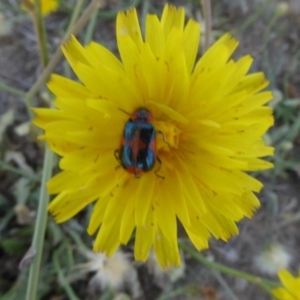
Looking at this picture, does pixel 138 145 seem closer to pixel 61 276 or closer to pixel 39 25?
pixel 39 25

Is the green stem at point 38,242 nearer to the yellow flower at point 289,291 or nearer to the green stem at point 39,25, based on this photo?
the green stem at point 39,25

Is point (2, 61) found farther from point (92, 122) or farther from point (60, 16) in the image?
point (92, 122)

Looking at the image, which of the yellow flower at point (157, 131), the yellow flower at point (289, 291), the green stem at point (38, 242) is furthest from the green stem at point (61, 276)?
the yellow flower at point (289, 291)

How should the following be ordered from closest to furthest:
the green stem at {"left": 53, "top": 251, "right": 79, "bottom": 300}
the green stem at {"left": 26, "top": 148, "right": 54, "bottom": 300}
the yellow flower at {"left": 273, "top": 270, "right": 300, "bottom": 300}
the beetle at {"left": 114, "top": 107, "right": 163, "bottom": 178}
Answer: the beetle at {"left": 114, "top": 107, "right": 163, "bottom": 178}
the green stem at {"left": 26, "top": 148, "right": 54, "bottom": 300}
the yellow flower at {"left": 273, "top": 270, "right": 300, "bottom": 300}
the green stem at {"left": 53, "top": 251, "right": 79, "bottom": 300}

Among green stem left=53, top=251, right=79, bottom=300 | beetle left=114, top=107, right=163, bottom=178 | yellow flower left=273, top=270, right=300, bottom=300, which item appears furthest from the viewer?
green stem left=53, top=251, right=79, bottom=300

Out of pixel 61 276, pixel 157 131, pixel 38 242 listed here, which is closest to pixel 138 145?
pixel 157 131

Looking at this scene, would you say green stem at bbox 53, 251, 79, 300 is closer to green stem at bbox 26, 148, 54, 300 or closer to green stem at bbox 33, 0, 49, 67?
green stem at bbox 26, 148, 54, 300

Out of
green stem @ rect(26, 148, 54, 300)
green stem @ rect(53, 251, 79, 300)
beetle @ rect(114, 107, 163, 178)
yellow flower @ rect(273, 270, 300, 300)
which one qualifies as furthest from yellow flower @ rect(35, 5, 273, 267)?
green stem @ rect(53, 251, 79, 300)

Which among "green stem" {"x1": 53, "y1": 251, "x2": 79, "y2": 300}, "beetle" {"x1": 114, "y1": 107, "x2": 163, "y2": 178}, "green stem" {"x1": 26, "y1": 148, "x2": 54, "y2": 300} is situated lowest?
"green stem" {"x1": 53, "y1": 251, "x2": 79, "y2": 300}

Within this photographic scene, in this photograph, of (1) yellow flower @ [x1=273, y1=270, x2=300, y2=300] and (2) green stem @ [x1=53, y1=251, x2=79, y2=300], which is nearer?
(1) yellow flower @ [x1=273, y1=270, x2=300, y2=300]
